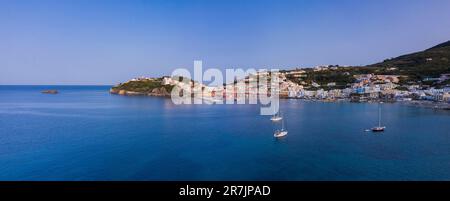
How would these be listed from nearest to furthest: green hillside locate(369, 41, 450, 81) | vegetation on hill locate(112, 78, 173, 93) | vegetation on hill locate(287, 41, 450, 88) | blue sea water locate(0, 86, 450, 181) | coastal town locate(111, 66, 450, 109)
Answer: blue sea water locate(0, 86, 450, 181), coastal town locate(111, 66, 450, 109), vegetation on hill locate(287, 41, 450, 88), green hillside locate(369, 41, 450, 81), vegetation on hill locate(112, 78, 173, 93)

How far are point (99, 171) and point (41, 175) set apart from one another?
4.12 feet

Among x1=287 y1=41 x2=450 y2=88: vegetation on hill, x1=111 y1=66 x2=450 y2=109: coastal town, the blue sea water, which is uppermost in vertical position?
x1=287 y1=41 x2=450 y2=88: vegetation on hill

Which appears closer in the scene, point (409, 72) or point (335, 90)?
point (335, 90)

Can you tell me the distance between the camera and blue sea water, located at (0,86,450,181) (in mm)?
6871

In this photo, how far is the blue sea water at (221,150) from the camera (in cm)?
687

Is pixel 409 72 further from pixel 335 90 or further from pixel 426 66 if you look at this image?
pixel 335 90

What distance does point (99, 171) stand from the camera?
23.4 feet

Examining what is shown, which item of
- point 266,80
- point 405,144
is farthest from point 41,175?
point 266,80

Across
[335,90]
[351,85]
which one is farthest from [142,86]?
[351,85]

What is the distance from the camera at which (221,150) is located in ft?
29.4
